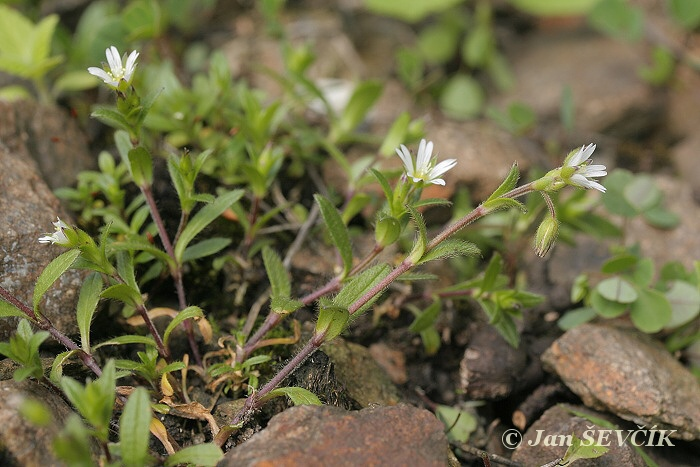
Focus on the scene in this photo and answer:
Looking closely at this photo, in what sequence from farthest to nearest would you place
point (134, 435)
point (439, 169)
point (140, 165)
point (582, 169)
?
point (140, 165) < point (439, 169) < point (582, 169) < point (134, 435)

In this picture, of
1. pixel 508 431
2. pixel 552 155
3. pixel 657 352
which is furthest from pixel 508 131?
pixel 508 431

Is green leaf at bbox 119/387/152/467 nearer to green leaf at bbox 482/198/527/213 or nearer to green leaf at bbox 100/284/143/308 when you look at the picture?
green leaf at bbox 100/284/143/308

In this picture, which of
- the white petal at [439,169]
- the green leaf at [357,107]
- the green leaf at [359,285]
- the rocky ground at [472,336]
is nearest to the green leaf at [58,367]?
the rocky ground at [472,336]

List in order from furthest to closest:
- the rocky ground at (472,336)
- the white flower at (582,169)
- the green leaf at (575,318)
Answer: the green leaf at (575,318), the white flower at (582,169), the rocky ground at (472,336)

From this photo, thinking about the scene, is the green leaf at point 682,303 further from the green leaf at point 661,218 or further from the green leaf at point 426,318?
the green leaf at point 426,318

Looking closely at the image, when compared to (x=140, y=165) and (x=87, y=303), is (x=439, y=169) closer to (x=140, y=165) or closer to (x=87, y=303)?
(x=140, y=165)

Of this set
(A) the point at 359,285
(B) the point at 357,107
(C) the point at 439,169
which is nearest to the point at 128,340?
(A) the point at 359,285
